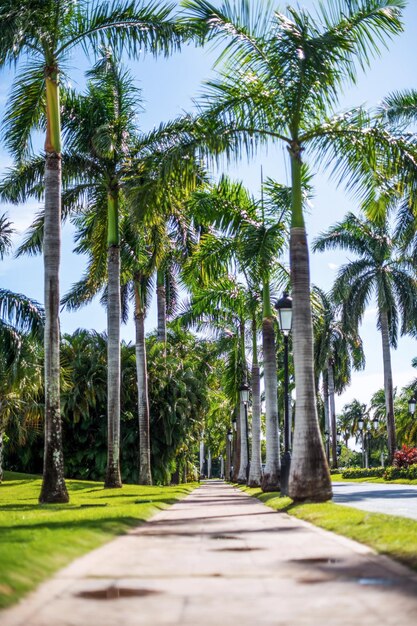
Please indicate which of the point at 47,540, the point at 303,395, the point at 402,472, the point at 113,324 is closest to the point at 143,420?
the point at 113,324

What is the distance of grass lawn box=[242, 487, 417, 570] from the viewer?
740 centimetres

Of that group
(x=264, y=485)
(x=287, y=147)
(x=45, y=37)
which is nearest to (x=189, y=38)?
(x=45, y=37)

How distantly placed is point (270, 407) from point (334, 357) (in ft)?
132

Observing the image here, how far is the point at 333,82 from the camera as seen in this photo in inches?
640

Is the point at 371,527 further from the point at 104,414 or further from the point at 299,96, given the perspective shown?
the point at 104,414

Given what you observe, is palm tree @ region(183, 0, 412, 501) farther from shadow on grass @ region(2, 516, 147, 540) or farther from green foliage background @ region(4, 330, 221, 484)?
A: green foliage background @ region(4, 330, 221, 484)

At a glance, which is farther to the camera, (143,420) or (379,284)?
(379,284)

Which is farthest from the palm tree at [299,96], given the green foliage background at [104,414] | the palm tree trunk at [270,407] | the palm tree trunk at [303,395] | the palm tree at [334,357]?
the palm tree at [334,357]

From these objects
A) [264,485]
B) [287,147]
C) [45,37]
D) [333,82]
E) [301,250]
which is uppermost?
[45,37]

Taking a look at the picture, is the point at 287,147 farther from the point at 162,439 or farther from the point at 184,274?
the point at 162,439

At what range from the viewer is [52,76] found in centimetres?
1959

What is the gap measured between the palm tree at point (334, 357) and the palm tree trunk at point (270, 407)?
92.1 feet

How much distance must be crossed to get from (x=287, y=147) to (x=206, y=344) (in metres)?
37.3

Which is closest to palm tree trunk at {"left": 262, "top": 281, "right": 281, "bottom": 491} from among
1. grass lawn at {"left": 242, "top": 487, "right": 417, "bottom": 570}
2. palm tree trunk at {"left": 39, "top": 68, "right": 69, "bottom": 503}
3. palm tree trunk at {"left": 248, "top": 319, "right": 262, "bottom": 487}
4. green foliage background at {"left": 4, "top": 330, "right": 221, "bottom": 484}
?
palm tree trunk at {"left": 248, "top": 319, "right": 262, "bottom": 487}
